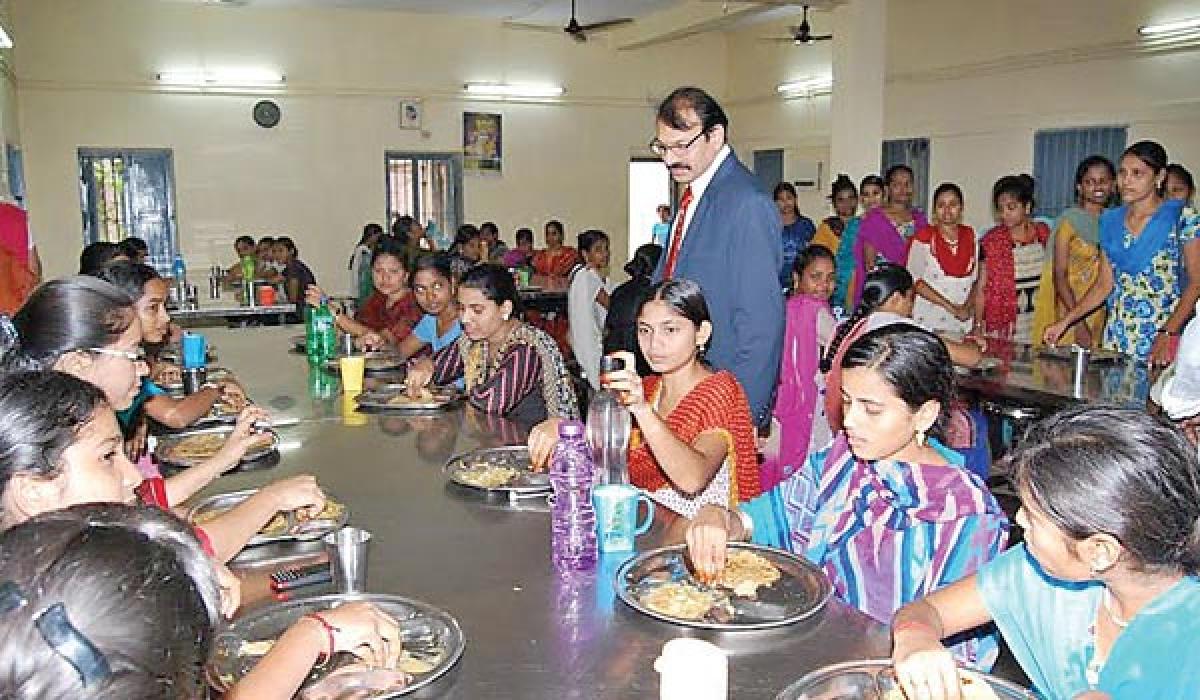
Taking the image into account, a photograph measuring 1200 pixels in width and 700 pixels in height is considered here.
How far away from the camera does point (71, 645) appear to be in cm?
79

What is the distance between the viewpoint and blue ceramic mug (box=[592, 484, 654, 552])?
1.76 meters

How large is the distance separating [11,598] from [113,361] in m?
1.40

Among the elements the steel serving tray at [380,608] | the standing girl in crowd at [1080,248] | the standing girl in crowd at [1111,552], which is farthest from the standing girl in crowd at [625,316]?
the standing girl in crowd at [1111,552]

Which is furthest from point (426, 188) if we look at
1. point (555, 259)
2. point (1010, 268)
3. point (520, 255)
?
point (1010, 268)

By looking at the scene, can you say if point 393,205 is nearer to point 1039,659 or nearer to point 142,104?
point 142,104

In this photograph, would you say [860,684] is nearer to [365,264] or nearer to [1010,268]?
[1010,268]

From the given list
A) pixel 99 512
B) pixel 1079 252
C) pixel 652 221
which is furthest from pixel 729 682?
pixel 652 221

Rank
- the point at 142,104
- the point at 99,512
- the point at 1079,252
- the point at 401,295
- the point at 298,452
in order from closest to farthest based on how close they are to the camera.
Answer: the point at 99,512 < the point at 298,452 < the point at 401,295 < the point at 1079,252 < the point at 142,104

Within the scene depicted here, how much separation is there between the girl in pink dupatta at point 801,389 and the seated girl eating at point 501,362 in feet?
5.24

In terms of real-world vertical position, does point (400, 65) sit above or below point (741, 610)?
above

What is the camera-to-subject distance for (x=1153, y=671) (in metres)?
1.33

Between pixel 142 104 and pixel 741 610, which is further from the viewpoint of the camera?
pixel 142 104

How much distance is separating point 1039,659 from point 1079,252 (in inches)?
173

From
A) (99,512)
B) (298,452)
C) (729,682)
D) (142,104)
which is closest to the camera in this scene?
(99,512)
